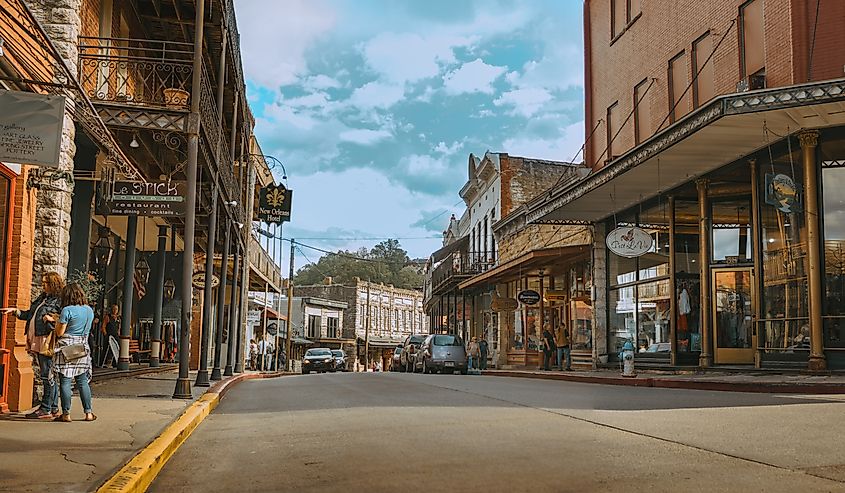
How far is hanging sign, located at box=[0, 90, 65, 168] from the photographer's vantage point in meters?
8.62

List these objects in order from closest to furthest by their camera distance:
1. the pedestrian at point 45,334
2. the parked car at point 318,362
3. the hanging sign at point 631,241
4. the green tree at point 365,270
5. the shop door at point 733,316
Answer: the pedestrian at point 45,334
the shop door at point 733,316
the hanging sign at point 631,241
the parked car at point 318,362
the green tree at point 365,270

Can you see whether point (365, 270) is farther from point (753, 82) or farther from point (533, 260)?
point (753, 82)

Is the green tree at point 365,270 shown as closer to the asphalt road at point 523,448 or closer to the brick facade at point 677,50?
the brick facade at point 677,50

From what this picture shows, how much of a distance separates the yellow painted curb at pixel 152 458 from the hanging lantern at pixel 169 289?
48.8 feet

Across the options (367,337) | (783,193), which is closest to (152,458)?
(783,193)

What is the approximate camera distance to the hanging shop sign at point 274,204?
115 ft

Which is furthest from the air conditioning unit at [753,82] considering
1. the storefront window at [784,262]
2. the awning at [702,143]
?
the storefront window at [784,262]

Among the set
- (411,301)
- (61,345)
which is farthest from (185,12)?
(411,301)

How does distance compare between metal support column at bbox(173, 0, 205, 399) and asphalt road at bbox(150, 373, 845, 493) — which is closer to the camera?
asphalt road at bbox(150, 373, 845, 493)

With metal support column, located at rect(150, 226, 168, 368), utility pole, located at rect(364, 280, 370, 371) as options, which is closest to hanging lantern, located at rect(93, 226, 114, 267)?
metal support column, located at rect(150, 226, 168, 368)

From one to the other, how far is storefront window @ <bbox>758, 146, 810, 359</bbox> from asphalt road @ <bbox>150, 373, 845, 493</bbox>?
4.63m

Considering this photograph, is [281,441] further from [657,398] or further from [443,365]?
[443,365]

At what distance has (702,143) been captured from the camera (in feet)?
58.2

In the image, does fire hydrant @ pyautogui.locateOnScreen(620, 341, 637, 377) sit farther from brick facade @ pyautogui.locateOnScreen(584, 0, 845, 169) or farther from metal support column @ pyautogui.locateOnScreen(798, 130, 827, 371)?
brick facade @ pyautogui.locateOnScreen(584, 0, 845, 169)
